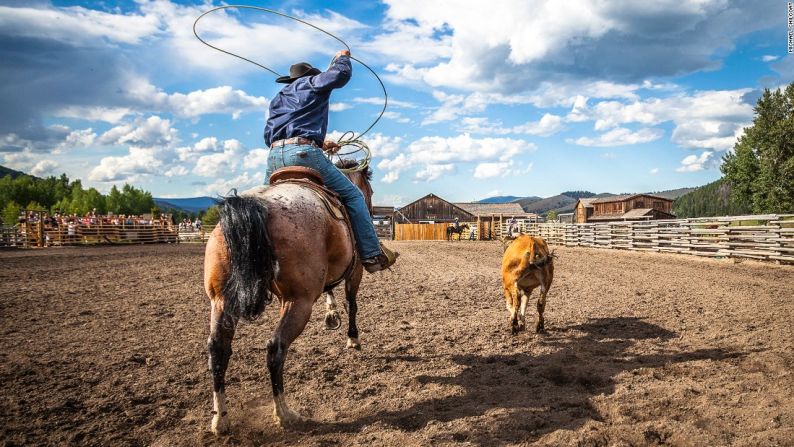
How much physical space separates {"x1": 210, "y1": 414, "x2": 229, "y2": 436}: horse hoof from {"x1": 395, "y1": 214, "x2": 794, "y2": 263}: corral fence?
1552 cm

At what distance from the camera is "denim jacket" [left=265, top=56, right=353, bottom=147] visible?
4137 mm

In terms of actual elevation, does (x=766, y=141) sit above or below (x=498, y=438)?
above

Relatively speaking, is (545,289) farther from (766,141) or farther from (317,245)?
(766,141)

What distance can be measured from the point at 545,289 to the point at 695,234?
1488 centimetres

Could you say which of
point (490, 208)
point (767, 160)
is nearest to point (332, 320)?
point (767, 160)

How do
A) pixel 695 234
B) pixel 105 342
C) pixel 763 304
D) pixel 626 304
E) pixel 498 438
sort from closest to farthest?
pixel 498 438 → pixel 105 342 → pixel 763 304 → pixel 626 304 → pixel 695 234

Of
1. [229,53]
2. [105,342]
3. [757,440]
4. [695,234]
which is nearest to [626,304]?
[757,440]

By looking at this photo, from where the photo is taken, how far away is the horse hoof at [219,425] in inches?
127

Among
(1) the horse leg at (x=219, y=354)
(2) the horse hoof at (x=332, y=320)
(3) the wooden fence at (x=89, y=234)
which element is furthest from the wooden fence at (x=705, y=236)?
(3) the wooden fence at (x=89, y=234)

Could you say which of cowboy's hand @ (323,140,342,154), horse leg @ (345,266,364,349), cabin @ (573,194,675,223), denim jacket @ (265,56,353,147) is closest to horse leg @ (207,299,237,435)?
denim jacket @ (265,56,353,147)

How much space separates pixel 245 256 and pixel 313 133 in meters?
1.47

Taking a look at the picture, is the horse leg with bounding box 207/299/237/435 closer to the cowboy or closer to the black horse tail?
the black horse tail

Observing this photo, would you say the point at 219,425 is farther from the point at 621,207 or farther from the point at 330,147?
A: the point at 621,207

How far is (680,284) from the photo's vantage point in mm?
10156
